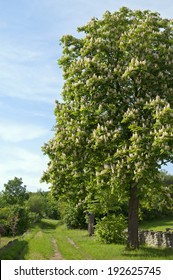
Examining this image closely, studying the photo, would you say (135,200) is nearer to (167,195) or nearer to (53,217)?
(167,195)

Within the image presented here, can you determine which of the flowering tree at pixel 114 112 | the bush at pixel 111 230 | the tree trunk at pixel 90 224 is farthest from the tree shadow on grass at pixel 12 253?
the tree trunk at pixel 90 224

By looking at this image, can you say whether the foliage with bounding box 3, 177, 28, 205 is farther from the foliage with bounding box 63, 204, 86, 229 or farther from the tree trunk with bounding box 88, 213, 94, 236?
the tree trunk with bounding box 88, 213, 94, 236

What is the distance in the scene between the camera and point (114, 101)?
3088 centimetres

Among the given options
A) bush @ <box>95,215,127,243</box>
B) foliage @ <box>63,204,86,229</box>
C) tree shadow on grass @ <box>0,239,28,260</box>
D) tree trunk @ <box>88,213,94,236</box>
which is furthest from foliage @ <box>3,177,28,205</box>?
tree shadow on grass @ <box>0,239,28,260</box>

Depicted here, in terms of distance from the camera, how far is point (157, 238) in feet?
133

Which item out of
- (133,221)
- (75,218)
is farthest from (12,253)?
(75,218)

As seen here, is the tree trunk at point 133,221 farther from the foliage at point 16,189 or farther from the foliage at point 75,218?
the foliage at point 16,189

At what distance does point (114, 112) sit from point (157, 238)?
666 inches

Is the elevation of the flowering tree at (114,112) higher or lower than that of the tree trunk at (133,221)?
higher

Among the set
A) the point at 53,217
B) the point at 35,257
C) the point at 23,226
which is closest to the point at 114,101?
the point at 35,257

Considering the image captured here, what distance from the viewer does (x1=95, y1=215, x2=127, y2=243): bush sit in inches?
1721

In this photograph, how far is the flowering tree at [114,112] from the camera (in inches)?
1070

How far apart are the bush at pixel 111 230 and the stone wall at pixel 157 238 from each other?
2498 millimetres

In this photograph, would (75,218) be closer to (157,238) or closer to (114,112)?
(157,238)
